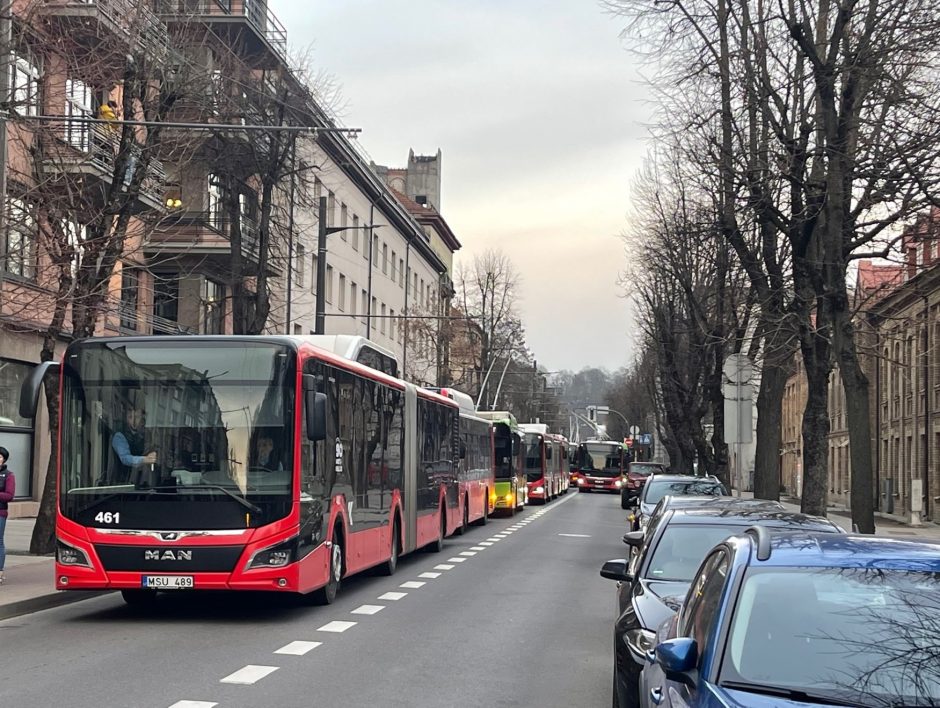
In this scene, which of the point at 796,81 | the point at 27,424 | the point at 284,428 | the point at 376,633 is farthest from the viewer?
the point at 27,424

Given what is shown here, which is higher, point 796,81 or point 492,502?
point 796,81

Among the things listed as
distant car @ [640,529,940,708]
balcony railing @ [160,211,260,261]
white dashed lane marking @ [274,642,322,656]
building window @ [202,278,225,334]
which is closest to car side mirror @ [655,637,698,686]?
distant car @ [640,529,940,708]

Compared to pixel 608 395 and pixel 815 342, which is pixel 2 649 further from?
pixel 608 395

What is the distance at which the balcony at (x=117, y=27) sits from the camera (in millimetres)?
19036

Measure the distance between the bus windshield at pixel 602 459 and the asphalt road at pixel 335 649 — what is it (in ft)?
189

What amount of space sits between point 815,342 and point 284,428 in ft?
34.9

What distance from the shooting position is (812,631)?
4699 millimetres

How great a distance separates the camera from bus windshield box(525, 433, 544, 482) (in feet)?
161

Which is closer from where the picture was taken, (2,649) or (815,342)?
(2,649)

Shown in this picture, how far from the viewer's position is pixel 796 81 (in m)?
17.9

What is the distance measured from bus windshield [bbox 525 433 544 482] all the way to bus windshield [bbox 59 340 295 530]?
116 feet

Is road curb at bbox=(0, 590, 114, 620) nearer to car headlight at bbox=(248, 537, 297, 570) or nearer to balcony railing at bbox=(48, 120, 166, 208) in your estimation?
car headlight at bbox=(248, 537, 297, 570)

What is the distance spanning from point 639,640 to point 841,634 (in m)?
2.54

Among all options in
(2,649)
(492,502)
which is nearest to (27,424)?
(492,502)
